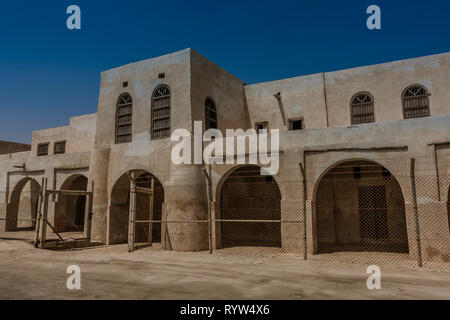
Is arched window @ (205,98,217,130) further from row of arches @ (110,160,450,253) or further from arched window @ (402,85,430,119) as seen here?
arched window @ (402,85,430,119)

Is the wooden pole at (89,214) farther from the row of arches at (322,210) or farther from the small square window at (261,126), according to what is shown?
the small square window at (261,126)

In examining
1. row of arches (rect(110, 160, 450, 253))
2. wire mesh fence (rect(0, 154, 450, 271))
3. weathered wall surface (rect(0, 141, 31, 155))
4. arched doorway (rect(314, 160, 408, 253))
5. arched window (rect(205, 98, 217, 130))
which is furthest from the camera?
weathered wall surface (rect(0, 141, 31, 155))

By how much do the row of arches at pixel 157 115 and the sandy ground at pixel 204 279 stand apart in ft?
20.3

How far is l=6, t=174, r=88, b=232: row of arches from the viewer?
19.3 metres

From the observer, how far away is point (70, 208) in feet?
69.6

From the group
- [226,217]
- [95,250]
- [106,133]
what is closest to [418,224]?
[226,217]

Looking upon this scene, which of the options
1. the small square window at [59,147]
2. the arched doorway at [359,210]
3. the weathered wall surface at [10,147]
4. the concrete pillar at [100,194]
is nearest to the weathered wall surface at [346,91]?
the arched doorway at [359,210]

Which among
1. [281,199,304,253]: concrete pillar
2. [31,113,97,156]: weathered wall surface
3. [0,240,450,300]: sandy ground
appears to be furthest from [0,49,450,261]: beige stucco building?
[31,113,97,156]: weathered wall surface

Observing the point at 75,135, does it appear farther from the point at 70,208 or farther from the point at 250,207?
the point at 250,207

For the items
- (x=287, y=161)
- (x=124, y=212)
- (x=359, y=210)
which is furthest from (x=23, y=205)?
(x=359, y=210)

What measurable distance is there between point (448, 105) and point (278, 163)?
29.5 ft

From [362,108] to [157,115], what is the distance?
1014 centimetres

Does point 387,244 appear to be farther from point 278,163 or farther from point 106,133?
point 106,133
